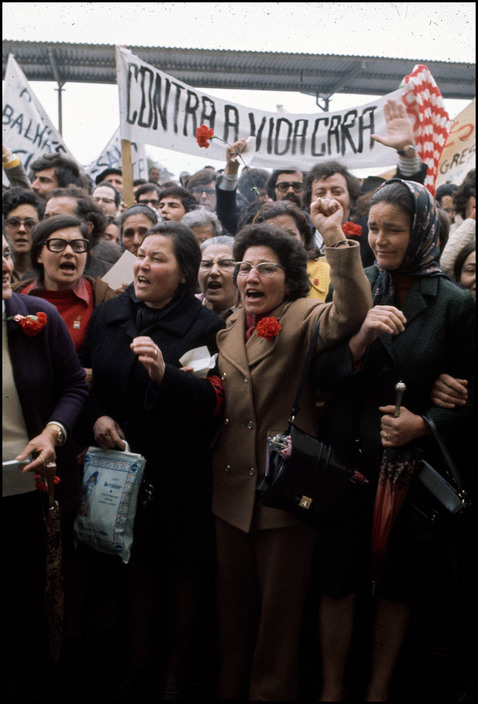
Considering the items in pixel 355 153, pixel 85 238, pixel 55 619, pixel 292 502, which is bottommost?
pixel 55 619

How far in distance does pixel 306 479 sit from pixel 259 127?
366 cm

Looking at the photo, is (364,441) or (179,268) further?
(179,268)

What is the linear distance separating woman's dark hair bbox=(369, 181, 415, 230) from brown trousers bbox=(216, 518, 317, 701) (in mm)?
1353

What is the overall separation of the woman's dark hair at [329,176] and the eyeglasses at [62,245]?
178 cm

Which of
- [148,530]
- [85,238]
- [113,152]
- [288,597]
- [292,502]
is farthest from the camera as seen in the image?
[113,152]

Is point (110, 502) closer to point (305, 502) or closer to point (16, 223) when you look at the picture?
point (305, 502)

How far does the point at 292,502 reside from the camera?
2.32 meters

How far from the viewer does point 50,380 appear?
97.7 inches

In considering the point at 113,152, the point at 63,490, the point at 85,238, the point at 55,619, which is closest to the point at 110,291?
the point at 85,238

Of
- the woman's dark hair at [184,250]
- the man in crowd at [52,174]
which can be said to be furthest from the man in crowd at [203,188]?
the woman's dark hair at [184,250]

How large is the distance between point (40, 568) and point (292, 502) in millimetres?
1140

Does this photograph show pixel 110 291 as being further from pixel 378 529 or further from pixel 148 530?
pixel 378 529

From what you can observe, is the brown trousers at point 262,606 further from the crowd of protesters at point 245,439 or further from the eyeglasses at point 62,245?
the eyeglasses at point 62,245

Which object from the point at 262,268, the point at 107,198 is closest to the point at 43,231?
the point at 262,268
